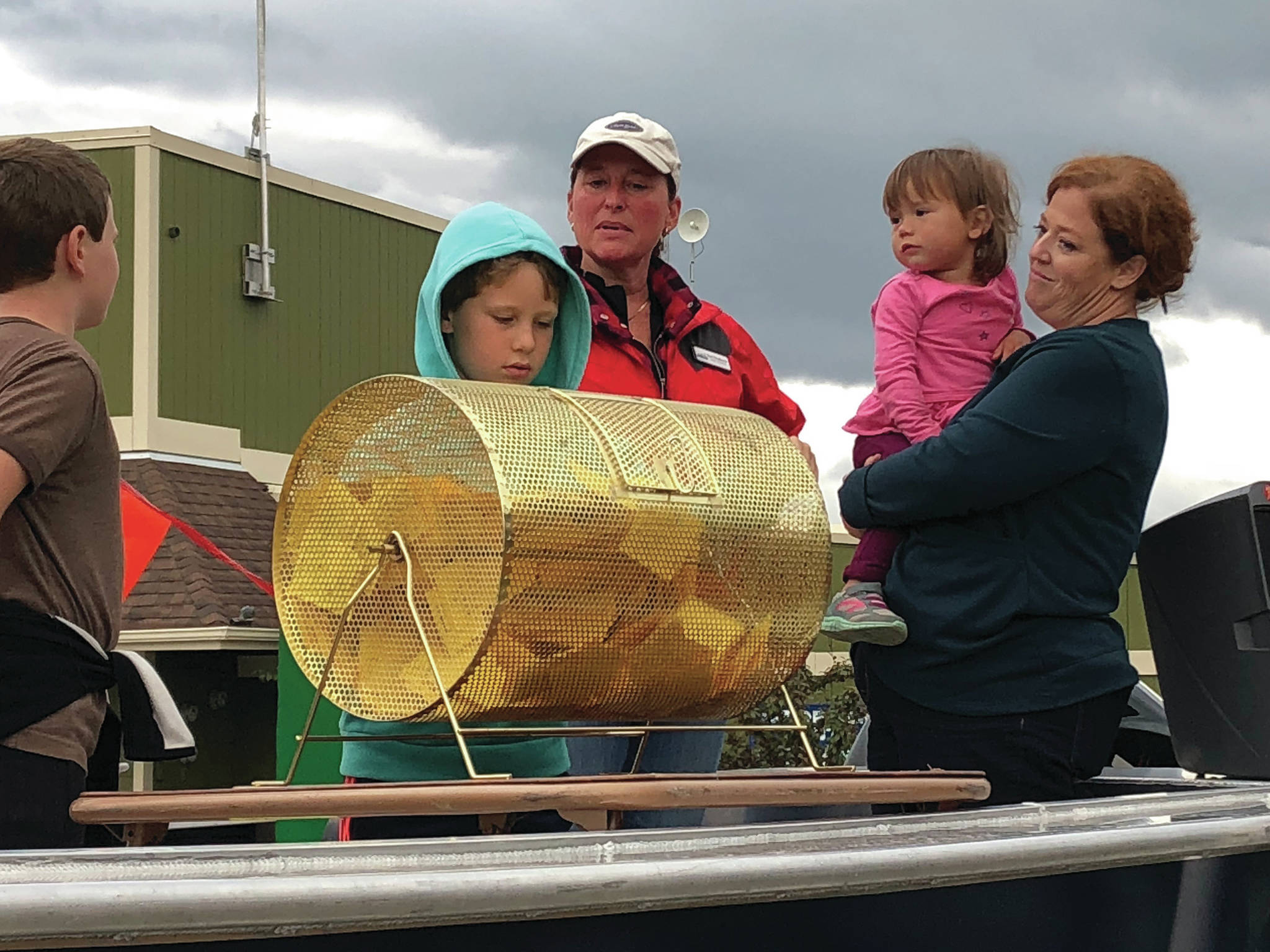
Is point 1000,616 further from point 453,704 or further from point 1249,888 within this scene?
point 453,704

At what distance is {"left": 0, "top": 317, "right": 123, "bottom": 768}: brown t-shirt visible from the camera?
256 centimetres

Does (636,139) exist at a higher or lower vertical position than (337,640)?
higher

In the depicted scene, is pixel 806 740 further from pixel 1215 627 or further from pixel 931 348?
pixel 931 348

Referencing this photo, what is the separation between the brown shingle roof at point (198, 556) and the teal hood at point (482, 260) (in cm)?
1429

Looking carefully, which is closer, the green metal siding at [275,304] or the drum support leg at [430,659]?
the drum support leg at [430,659]

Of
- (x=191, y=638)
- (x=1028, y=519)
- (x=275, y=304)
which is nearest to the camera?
(x=1028, y=519)

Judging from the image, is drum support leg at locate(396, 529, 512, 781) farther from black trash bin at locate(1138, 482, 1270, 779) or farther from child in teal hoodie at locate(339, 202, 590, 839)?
black trash bin at locate(1138, 482, 1270, 779)

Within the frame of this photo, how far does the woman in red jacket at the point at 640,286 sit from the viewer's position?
3699 mm

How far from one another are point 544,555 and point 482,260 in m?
0.67

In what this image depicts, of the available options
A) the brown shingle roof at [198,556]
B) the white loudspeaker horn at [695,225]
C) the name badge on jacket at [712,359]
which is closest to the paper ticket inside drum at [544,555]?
the name badge on jacket at [712,359]

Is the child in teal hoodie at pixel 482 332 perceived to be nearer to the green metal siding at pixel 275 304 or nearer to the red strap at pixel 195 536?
the red strap at pixel 195 536

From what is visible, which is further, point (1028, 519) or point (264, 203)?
point (264, 203)

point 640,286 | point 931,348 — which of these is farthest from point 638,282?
point 931,348

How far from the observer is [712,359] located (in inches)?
151
